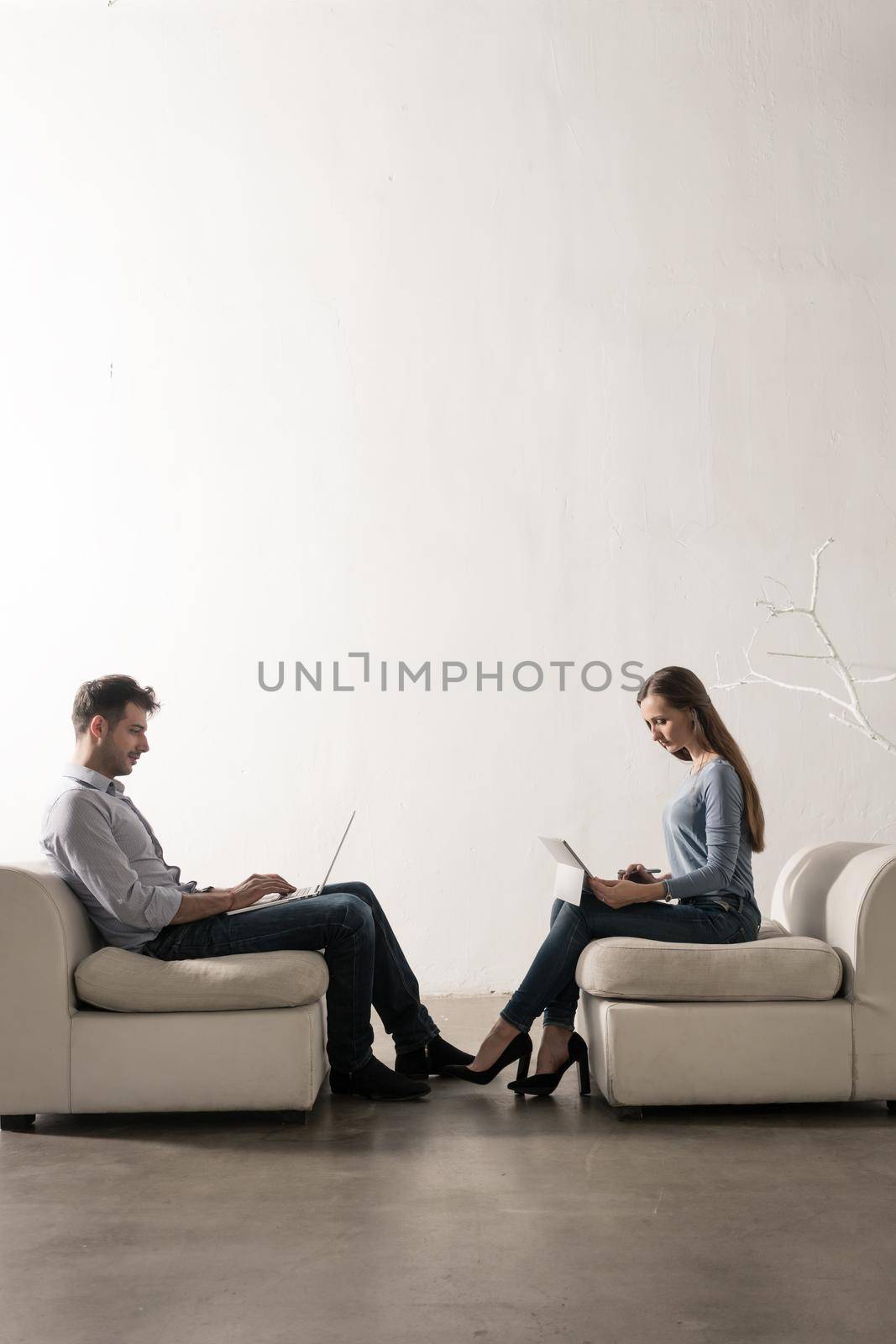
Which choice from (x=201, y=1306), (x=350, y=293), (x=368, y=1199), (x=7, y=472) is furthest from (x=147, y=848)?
(x=350, y=293)

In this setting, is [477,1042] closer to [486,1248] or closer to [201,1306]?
[486,1248]

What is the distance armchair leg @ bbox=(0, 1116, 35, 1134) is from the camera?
2.89m

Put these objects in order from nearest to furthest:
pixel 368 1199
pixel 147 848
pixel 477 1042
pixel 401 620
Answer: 1. pixel 368 1199
2. pixel 147 848
3. pixel 477 1042
4. pixel 401 620

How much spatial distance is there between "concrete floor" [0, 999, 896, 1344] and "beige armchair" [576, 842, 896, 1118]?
3.4 inches

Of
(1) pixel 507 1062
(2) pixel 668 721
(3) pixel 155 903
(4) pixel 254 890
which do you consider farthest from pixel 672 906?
(3) pixel 155 903

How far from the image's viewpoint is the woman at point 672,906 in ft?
10.2

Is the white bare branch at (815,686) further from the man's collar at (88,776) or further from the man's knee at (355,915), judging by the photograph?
the man's collar at (88,776)

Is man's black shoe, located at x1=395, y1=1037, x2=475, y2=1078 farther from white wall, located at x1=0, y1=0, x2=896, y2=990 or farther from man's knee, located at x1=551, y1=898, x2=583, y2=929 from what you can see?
white wall, located at x1=0, y1=0, x2=896, y2=990

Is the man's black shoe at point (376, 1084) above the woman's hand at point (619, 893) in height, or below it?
below

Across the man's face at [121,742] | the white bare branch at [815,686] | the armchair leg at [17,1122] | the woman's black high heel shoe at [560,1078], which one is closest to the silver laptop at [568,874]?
the woman's black high heel shoe at [560,1078]

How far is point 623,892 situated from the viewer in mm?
3113

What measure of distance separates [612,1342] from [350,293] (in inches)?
160

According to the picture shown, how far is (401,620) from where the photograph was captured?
4.82 metres

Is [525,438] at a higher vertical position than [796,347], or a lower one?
lower
